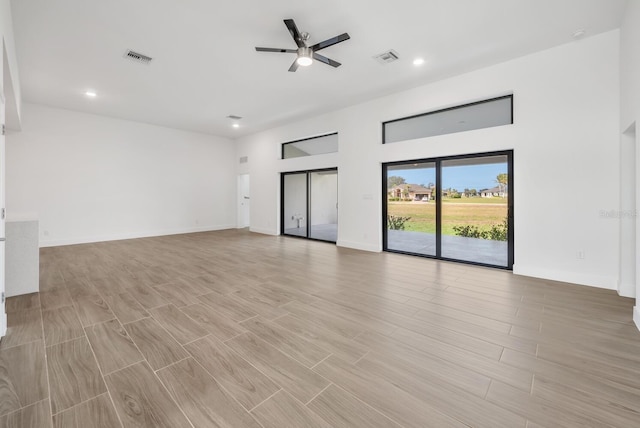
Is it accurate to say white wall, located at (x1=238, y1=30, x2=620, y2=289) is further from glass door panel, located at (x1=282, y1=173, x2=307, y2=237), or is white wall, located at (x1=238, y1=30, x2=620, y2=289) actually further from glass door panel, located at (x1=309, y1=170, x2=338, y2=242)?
glass door panel, located at (x1=282, y1=173, x2=307, y2=237)

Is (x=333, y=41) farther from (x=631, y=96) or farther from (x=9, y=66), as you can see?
(x=9, y=66)

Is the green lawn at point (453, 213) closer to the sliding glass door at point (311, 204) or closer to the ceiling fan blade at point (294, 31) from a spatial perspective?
the sliding glass door at point (311, 204)

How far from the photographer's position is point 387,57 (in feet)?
12.9

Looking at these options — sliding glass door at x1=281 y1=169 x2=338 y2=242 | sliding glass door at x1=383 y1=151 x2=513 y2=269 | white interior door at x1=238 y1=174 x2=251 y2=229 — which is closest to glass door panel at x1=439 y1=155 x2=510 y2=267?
sliding glass door at x1=383 y1=151 x2=513 y2=269

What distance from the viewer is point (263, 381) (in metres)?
1.71

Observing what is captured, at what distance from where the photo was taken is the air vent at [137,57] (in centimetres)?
383

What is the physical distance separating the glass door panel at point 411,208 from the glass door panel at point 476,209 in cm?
24

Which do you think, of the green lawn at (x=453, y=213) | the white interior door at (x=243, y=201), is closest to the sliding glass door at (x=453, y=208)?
the green lawn at (x=453, y=213)

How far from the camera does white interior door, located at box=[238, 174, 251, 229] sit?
957 cm

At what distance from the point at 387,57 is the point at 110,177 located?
7.17 metres

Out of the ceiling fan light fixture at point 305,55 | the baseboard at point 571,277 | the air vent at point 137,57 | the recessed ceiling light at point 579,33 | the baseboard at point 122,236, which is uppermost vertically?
the air vent at point 137,57

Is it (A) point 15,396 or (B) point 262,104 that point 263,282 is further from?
(B) point 262,104

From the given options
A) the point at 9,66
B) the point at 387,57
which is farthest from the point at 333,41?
the point at 9,66

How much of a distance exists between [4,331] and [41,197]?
534cm
